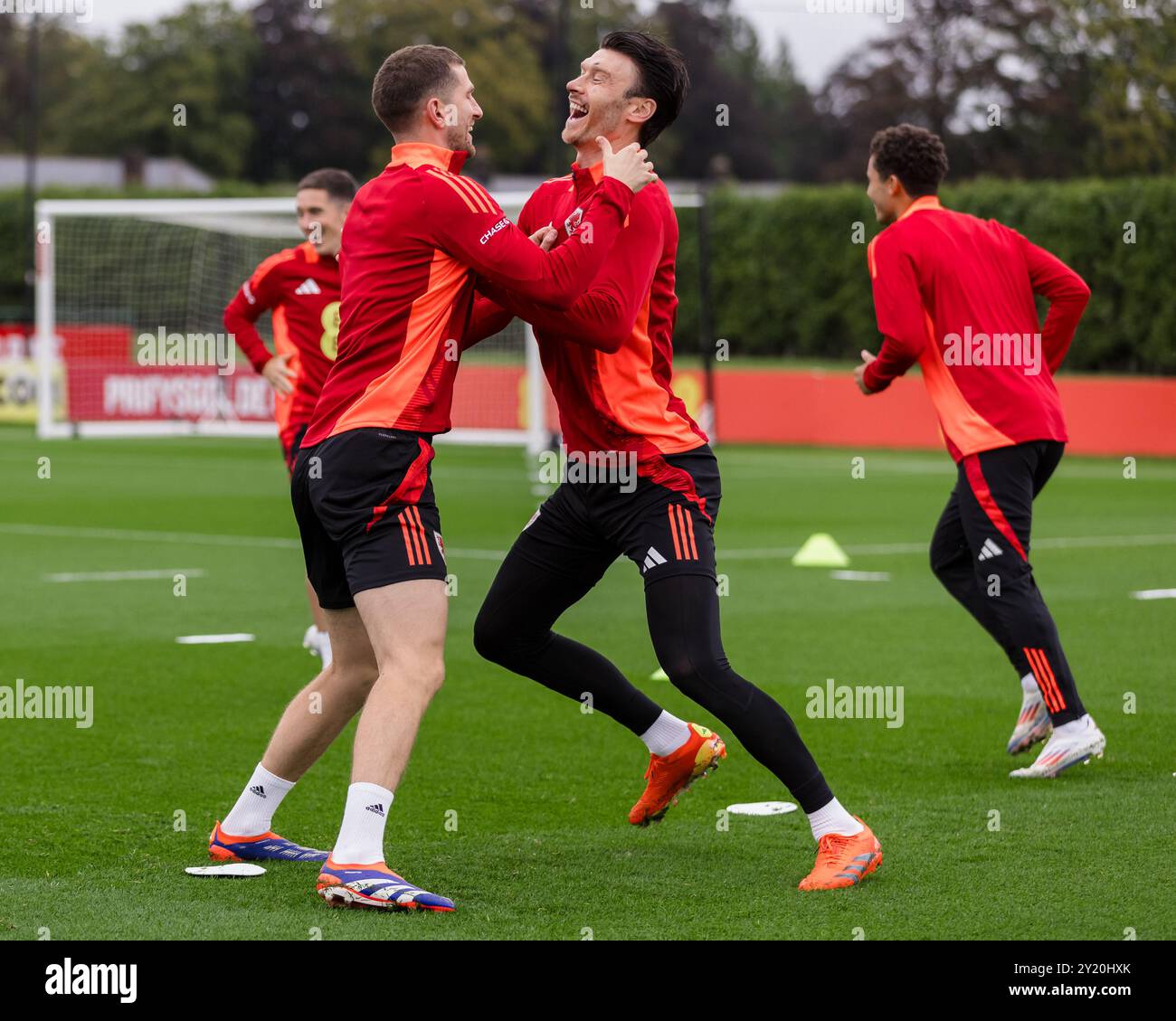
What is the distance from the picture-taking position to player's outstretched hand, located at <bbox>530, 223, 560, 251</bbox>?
545 centimetres

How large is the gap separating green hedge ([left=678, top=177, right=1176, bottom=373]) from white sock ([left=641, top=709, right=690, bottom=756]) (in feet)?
83.6

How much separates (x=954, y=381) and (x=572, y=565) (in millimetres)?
2051

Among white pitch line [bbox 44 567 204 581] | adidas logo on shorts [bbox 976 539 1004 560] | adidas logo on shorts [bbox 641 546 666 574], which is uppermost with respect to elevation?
adidas logo on shorts [bbox 641 546 666 574]

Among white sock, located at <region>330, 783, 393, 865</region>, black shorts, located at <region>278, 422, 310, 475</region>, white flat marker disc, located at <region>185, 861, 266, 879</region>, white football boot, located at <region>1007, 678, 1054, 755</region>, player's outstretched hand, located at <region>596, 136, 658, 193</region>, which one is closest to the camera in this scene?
white sock, located at <region>330, 783, 393, 865</region>

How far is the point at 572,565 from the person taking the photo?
231 inches

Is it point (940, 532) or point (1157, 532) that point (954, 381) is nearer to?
point (940, 532)

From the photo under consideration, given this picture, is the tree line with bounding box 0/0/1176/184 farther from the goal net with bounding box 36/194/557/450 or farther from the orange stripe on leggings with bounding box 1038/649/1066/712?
the orange stripe on leggings with bounding box 1038/649/1066/712

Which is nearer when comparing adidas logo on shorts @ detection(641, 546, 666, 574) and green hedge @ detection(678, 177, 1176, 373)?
adidas logo on shorts @ detection(641, 546, 666, 574)

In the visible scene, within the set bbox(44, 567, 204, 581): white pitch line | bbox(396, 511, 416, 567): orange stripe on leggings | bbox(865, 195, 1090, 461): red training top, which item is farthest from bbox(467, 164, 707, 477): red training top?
bbox(44, 567, 204, 581): white pitch line

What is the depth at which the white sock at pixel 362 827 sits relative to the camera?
506 cm

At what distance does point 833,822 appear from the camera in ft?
17.8

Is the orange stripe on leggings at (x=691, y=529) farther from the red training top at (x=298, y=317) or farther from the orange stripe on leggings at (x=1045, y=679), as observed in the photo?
the red training top at (x=298, y=317)

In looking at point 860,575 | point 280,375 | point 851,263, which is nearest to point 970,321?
point 280,375
